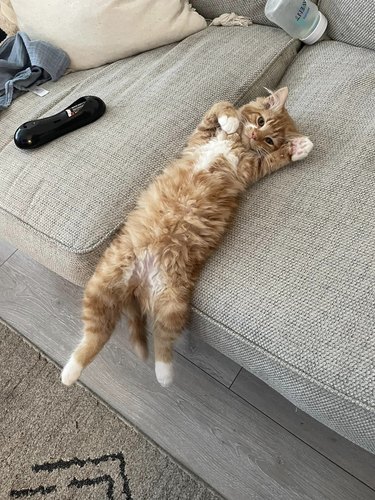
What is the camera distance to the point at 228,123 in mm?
1071

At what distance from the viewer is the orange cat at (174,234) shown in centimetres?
94

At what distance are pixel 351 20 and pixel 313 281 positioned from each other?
37.0 inches

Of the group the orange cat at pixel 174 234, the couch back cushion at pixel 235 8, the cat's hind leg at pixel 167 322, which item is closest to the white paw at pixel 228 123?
the orange cat at pixel 174 234

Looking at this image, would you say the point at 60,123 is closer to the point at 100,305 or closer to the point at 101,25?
the point at 101,25

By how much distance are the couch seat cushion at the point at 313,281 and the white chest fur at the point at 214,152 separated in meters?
0.13

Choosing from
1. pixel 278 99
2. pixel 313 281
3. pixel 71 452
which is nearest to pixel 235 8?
pixel 278 99

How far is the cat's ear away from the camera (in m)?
1.08

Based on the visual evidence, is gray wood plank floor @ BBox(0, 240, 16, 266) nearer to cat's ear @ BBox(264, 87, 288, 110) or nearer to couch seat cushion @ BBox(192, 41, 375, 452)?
couch seat cushion @ BBox(192, 41, 375, 452)

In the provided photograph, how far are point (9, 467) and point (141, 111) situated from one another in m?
1.08

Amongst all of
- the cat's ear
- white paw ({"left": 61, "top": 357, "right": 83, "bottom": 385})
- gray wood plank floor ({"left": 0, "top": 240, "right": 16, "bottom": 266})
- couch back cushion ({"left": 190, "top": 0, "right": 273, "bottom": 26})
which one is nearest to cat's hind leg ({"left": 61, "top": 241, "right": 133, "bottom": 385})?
white paw ({"left": 61, "top": 357, "right": 83, "bottom": 385})

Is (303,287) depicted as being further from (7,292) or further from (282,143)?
(7,292)

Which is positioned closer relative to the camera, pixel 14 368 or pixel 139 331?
pixel 139 331

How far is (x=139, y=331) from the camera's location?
103 cm

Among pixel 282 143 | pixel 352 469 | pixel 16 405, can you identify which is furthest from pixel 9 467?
pixel 282 143
